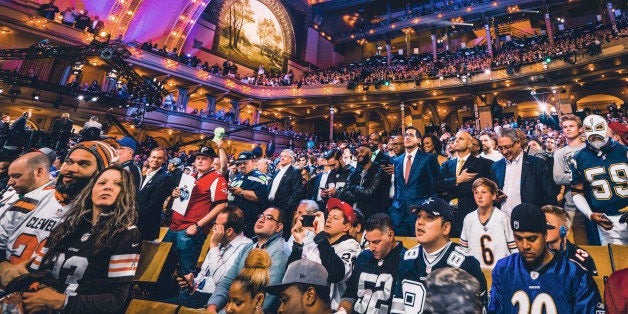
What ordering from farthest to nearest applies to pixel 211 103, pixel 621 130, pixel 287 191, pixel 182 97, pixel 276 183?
pixel 211 103 → pixel 182 97 → pixel 276 183 → pixel 287 191 → pixel 621 130

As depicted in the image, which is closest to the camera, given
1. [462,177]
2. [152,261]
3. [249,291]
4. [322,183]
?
[249,291]

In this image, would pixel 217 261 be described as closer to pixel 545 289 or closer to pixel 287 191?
pixel 287 191

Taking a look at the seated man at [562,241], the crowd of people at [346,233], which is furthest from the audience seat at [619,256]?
the crowd of people at [346,233]

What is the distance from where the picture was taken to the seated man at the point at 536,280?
1.81m

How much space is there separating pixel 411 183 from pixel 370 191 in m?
0.52

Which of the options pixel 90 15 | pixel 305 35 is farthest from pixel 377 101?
pixel 90 15

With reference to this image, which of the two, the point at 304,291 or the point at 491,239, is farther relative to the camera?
the point at 491,239

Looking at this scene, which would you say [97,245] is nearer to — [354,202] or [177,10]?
[354,202]

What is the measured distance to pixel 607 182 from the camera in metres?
3.00

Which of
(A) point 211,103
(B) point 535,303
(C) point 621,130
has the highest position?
(A) point 211,103

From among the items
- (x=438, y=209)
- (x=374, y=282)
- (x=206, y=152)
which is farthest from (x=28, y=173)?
(x=438, y=209)

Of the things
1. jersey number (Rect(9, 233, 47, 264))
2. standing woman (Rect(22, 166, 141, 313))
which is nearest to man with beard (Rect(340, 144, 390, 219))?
standing woman (Rect(22, 166, 141, 313))

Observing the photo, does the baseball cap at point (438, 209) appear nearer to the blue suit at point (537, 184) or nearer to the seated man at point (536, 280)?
the seated man at point (536, 280)

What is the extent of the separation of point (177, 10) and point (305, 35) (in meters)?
12.3
